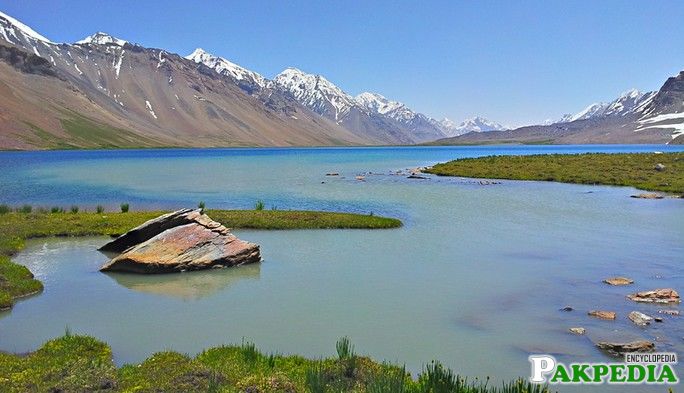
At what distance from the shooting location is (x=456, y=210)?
181 feet

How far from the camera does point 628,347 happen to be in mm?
17422

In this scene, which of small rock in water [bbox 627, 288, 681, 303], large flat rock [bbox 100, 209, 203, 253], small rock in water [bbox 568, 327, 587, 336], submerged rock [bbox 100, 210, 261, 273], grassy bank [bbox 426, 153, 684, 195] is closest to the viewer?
small rock in water [bbox 568, 327, 587, 336]

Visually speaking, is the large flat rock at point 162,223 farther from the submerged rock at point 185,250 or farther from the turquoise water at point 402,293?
the turquoise water at point 402,293

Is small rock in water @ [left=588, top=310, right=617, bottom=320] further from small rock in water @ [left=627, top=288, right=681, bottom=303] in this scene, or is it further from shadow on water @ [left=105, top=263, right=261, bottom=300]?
shadow on water @ [left=105, top=263, right=261, bottom=300]

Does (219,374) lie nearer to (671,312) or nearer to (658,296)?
(671,312)

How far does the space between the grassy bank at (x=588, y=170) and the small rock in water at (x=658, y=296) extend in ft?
178

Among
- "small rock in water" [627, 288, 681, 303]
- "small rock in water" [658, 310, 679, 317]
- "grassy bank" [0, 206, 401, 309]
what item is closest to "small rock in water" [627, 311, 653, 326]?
"small rock in water" [658, 310, 679, 317]

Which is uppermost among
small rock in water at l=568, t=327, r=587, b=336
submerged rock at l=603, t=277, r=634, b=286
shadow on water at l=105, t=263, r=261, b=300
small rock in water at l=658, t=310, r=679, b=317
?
shadow on water at l=105, t=263, r=261, b=300

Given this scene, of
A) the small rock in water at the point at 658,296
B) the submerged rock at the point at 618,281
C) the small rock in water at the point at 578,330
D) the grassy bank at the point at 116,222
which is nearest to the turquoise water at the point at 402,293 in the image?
the small rock in water at the point at 578,330

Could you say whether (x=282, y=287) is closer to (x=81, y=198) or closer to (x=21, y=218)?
(x=21, y=218)

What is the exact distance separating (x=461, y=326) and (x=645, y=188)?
67.8 meters

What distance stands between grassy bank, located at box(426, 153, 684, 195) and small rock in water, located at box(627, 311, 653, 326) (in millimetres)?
58279

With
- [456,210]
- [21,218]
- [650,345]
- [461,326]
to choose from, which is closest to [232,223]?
[21,218]

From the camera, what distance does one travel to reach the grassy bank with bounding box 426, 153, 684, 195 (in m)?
83.2
